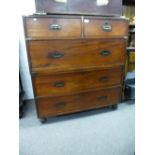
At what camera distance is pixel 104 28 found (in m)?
1.48

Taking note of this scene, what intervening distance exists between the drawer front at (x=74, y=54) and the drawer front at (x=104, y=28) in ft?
0.19

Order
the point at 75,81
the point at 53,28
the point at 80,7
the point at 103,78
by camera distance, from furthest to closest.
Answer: the point at 103,78 → the point at 75,81 → the point at 80,7 → the point at 53,28

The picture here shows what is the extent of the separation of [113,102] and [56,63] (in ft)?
2.78

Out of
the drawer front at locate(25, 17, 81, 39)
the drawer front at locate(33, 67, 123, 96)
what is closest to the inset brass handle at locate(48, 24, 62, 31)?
the drawer front at locate(25, 17, 81, 39)

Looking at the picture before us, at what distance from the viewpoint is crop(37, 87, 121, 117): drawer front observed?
5.06 feet

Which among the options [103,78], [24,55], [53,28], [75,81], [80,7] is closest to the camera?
[53,28]

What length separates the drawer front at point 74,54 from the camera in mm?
1352

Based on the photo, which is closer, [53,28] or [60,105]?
[53,28]

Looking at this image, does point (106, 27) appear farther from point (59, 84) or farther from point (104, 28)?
point (59, 84)

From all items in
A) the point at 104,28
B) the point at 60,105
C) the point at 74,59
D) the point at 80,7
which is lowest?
the point at 60,105

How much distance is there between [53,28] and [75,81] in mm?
549

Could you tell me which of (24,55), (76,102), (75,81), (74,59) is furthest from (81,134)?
(24,55)

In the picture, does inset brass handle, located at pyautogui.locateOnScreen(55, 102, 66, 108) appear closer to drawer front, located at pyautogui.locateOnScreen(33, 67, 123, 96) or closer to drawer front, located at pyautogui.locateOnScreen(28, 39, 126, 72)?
drawer front, located at pyautogui.locateOnScreen(33, 67, 123, 96)
